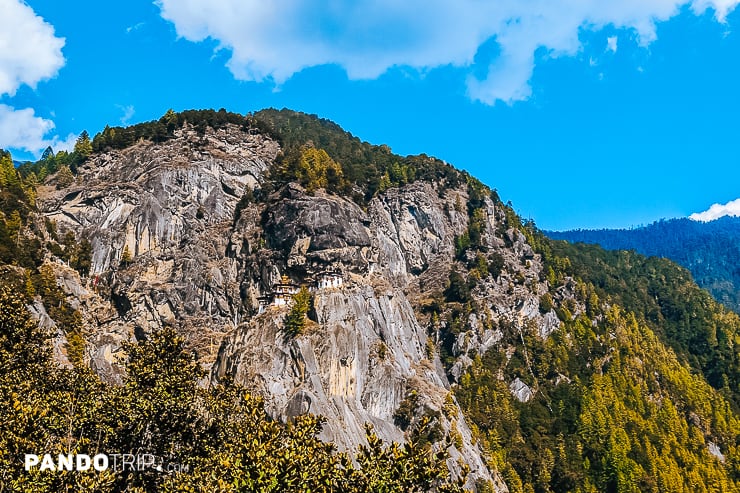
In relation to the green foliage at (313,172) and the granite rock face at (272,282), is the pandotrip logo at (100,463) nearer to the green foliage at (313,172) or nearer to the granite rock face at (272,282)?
the granite rock face at (272,282)

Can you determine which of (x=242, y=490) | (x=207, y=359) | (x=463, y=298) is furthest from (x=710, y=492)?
(x=242, y=490)

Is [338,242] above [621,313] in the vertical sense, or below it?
above

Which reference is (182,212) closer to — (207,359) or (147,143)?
(147,143)

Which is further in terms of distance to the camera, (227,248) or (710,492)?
(227,248)

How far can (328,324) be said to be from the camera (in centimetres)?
7138

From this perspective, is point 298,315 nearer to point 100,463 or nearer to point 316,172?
point 316,172

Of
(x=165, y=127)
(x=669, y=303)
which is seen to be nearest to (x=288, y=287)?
(x=165, y=127)

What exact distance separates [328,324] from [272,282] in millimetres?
16189

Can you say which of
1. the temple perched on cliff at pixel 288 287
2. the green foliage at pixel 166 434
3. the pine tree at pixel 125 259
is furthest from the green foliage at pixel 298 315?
the green foliage at pixel 166 434

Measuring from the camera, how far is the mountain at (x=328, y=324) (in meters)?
28.9

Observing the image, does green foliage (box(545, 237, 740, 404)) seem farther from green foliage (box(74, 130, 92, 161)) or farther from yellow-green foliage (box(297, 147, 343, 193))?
green foliage (box(74, 130, 92, 161))

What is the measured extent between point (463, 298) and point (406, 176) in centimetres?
3429

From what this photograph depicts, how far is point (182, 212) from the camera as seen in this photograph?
9200cm

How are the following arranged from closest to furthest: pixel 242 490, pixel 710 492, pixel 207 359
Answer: pixel 242 490
pixel 207 359
pixel 710 492
